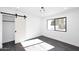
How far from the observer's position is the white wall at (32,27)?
4996 millimetres

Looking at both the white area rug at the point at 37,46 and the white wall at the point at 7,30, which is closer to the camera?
the white area rug at the point at 37,46

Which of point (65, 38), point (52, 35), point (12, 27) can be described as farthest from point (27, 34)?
point (65, 38)

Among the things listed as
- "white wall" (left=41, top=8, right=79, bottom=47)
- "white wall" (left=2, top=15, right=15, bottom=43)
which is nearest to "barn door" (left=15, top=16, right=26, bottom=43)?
"white wall" (left=2, top=15, right=15, bottom=43)

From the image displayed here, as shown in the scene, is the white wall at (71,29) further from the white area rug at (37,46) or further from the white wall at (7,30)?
the white wall at (7,30)

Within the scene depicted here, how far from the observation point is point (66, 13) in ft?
13.0

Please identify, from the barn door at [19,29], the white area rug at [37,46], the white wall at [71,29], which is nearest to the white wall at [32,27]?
the barn door at [19,29]

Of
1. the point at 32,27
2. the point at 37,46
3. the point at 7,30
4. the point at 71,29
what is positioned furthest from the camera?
the point at 32,27

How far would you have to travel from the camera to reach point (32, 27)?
18.0 feet

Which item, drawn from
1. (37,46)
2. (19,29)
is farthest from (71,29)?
(19,29)

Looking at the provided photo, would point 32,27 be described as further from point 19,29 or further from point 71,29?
point 71,29

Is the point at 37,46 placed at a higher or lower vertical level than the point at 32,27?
lower

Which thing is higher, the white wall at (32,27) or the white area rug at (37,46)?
the white wall at (32,27)

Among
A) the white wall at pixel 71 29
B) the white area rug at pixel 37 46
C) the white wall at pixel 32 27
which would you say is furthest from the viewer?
the white wall at pixel 32 27
